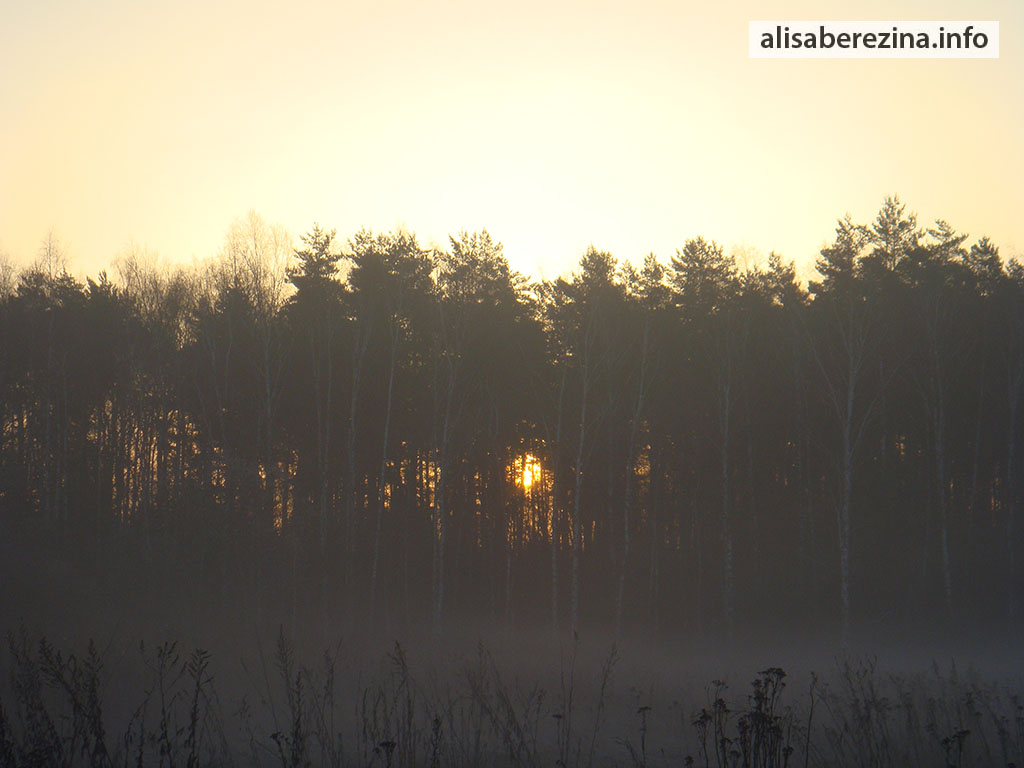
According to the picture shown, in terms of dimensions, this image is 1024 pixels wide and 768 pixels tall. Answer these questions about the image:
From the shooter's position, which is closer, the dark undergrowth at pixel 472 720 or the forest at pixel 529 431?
the dark undergrowth at pixel 472 720

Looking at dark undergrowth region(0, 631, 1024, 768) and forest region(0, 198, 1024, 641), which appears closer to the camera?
dark undergrowth region(0, 631, 1024, 768)

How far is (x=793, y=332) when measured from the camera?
2984cm

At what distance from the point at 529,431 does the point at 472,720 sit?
2013 cm

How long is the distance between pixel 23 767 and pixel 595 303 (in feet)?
77.4

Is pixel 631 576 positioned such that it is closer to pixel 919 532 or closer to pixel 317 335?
pixel 919 532

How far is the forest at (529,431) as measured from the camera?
27.8 m

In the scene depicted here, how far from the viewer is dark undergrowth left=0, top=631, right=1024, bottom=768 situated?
5957 mm

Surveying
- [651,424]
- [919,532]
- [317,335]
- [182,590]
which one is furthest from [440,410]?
[919,532]

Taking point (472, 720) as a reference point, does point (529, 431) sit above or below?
above

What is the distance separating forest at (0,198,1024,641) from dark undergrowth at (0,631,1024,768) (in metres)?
9.48

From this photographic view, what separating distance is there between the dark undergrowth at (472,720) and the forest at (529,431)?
373 inches

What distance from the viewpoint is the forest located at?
27750 millimetres

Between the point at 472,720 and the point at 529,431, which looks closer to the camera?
the point at 472,720

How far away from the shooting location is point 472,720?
432 inches
